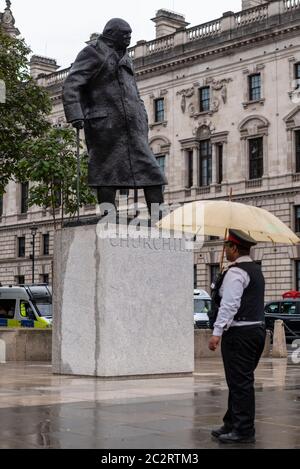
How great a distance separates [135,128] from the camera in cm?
1199

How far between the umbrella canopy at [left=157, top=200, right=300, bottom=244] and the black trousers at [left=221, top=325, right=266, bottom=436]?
254 inches

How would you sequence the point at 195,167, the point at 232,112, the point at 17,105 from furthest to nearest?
the point at 195,167
the point at 232,112
the point at 17,105

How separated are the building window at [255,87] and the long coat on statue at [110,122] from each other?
1476 inches

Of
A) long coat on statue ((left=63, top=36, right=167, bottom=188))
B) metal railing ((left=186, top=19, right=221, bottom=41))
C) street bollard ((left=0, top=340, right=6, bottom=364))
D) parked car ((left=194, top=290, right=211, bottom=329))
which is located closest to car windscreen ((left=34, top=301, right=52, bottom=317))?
parked car ((left=194, top=290, right=211, bottom=329))

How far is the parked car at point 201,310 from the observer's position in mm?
32344

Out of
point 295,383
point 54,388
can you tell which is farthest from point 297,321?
point 54,388

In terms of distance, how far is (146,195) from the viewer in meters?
12.1

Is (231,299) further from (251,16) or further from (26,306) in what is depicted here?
(251,16)

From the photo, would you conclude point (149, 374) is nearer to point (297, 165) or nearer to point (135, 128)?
point (135, 128)

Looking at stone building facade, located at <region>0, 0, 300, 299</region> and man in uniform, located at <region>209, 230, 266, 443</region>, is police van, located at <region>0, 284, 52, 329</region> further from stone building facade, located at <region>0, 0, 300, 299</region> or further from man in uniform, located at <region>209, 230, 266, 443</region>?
man in uniform, located at <region>209, 230, 266, 443</region>

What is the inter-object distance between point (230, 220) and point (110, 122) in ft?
12.7

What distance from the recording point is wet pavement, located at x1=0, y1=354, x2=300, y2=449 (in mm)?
6590

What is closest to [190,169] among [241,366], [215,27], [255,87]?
[255,87]
